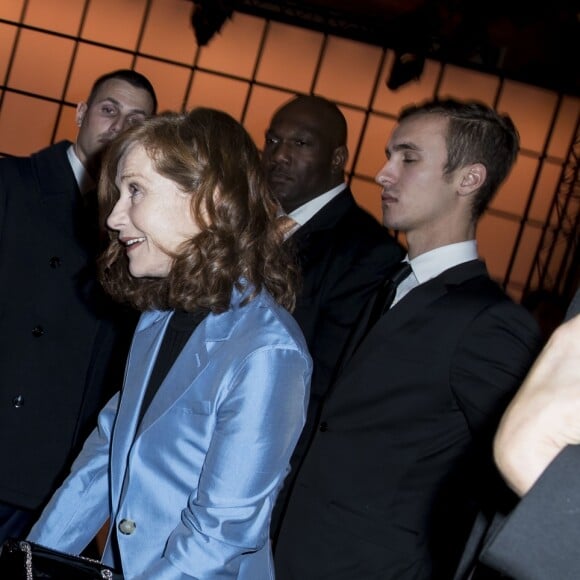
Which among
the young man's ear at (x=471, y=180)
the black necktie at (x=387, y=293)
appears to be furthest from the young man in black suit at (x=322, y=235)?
the young man's ear at (x=471, y=180)

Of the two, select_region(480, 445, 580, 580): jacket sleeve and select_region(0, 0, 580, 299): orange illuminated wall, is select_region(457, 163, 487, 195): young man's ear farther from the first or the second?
select_region(0, 0, 580, 299): orange illuminated wall

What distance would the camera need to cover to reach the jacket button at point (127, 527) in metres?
1.45

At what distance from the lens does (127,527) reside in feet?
4.76

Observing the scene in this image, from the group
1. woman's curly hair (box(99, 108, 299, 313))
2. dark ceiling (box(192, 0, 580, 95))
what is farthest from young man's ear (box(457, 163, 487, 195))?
dark ceiling (box(192, 0, 580, 95))

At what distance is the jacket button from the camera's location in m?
1.45

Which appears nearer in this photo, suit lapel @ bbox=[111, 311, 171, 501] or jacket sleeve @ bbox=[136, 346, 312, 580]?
jacket sleeve @ bbox=[136, 346, 312, 580]

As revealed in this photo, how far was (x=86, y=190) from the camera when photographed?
2.54m

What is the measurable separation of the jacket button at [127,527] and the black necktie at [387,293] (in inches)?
28.5

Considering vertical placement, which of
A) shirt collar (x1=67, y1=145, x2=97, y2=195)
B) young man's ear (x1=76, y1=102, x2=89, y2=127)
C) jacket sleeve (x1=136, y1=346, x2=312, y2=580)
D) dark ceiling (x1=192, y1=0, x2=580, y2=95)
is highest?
dark ceiling (x1=192, y1=0, x2=580, y2=95)

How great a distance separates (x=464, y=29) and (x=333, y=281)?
542cm

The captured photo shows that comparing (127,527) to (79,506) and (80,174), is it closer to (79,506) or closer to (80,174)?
(79,506)

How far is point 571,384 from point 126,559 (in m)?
0.95

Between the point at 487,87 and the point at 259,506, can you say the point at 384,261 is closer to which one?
the point at 259,506

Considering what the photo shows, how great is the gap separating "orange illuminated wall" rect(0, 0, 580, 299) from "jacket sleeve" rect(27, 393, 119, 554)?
6.38 meters
